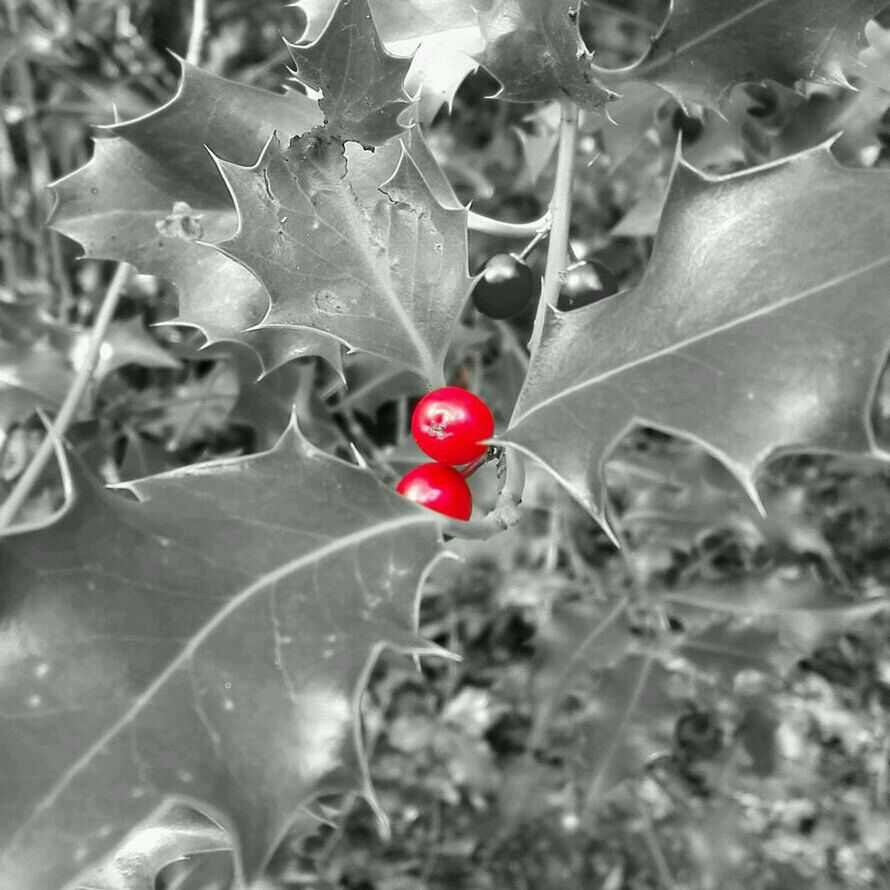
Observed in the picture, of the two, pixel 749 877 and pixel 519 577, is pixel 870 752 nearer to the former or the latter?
pixel 749 877

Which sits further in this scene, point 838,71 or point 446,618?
point 446,618

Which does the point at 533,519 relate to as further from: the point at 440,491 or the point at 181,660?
the point at 181,660

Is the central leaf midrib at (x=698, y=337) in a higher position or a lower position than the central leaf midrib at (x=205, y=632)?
higher

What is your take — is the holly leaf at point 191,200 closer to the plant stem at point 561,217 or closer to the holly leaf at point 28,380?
the plant stem at point 561,217

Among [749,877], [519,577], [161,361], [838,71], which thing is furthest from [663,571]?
[838,71]

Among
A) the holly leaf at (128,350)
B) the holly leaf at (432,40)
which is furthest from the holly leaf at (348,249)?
the holly leaf at (128,350)

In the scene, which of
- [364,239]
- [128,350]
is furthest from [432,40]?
[128,350]
